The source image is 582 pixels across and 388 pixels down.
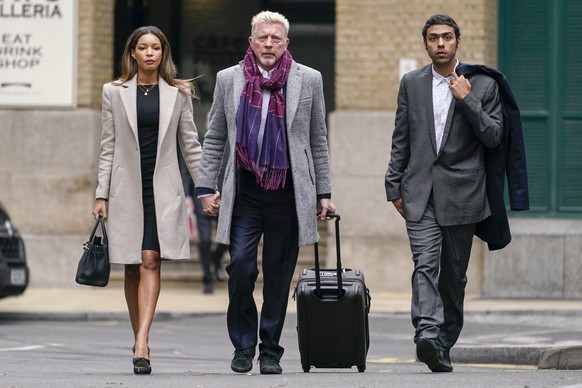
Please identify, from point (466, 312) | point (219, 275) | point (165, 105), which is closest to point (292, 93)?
point (165, 105)

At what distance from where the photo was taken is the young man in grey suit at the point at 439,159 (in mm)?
9297

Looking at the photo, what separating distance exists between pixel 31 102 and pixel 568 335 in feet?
25.7

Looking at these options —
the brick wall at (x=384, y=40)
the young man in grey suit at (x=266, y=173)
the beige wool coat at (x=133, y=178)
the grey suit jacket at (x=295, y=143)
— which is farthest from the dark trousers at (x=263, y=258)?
the brick wall at (x=384, y=40)

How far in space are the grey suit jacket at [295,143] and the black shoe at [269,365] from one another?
0.67m

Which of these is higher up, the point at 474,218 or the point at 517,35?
the point at 517,35

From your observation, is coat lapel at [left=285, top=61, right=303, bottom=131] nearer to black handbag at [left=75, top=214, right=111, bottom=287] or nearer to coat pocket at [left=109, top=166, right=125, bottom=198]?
coat pocket at [left=109, top=166, right=125, bottom=198]

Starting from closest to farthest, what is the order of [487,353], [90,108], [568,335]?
[487,353] < [568,335] < [90,108]

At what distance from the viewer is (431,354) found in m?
9.18

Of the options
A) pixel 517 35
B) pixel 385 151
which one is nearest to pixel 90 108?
pixel 385 151

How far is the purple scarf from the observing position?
29.5 ft

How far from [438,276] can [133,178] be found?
1.89 metres

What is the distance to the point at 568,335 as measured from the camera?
13.4 meters

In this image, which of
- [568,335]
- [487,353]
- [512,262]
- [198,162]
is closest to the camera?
[198,162]

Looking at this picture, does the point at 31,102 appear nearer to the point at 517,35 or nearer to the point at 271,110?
the point at 517,35
